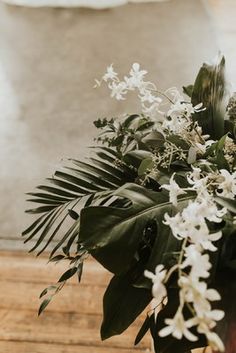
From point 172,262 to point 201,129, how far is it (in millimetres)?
366

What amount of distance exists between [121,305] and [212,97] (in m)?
0.48

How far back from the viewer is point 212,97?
1.02 m

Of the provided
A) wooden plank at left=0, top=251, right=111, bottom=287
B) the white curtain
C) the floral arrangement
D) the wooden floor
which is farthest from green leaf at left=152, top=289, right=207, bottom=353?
the white curtain

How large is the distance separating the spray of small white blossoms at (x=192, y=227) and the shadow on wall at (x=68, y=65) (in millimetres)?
1364

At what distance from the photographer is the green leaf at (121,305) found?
778 millimetres

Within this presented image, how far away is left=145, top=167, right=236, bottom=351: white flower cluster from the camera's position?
0.48 metres

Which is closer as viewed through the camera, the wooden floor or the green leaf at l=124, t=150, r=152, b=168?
the green leaf at l=124, t=150, r=152, b=168

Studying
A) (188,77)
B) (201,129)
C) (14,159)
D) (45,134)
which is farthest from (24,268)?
(188,77)

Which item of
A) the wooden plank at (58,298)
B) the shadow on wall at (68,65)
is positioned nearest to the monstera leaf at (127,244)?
the wooden plank at (58,298)

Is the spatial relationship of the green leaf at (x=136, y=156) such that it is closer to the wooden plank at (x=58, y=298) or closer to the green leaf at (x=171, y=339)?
the green leaf at (x=171, y=339)

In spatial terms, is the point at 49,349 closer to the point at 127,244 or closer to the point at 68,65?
the point at 127,244

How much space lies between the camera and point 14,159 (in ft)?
8.45

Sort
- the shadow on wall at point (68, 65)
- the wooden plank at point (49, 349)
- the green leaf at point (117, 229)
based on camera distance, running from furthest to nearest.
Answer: the shadow on wall at point (68, 65), the wooden plank at point (49, 349), the green leaf at point (117, 229)

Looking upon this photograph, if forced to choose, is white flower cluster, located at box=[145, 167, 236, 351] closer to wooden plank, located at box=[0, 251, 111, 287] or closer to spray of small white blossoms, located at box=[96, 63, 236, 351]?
spray of small white blossoms, located at box=[96, 63, 236, 351]
